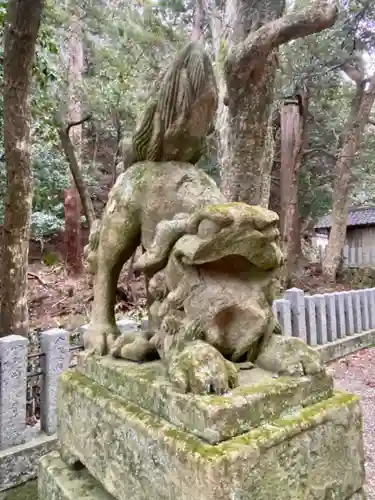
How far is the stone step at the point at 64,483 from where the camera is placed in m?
1.50

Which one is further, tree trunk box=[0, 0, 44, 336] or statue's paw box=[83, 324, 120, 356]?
tree trunk box=[0, 0, 44, 336]

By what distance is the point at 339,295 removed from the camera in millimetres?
5395

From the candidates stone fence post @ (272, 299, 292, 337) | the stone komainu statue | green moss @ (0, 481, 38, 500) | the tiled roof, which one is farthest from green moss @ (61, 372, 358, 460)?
the tiled roof

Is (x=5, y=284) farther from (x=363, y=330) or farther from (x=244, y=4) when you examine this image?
(x=363, y=330)

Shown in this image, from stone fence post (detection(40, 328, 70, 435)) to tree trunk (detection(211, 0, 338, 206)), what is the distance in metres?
2.41

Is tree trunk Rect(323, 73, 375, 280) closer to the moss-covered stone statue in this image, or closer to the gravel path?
the gravel path

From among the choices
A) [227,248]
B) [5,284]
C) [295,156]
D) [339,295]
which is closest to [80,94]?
[295,156]

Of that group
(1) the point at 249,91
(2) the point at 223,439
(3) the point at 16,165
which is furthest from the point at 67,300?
(2) the point at 223,439

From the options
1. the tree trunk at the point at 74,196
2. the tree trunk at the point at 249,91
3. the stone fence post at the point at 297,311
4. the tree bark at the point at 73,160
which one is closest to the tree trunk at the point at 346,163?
the tree trunk at the point at 249,91

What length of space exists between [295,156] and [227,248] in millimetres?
7077

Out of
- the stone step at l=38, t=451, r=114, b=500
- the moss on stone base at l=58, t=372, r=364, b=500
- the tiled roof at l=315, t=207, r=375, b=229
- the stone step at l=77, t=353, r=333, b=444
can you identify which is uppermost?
the tiled roof at l=315, t=207, r=375, b=229

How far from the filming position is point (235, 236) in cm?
130

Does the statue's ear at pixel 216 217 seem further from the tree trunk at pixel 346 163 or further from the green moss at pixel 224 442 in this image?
the tree trunk at pixel 346 163

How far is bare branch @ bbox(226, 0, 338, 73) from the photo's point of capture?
3.68 metres
